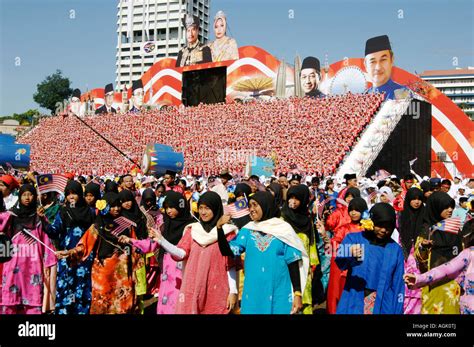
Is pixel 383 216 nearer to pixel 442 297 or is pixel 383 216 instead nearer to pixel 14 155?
pixel 442 297

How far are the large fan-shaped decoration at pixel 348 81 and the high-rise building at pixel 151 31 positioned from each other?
69164 millimetres

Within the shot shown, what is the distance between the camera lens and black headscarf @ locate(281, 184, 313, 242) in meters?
6.15

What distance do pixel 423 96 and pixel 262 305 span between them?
1021 inches

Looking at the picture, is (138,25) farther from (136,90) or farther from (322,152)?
(322,152)

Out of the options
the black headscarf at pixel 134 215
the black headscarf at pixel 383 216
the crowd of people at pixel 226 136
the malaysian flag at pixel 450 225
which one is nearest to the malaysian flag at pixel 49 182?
the black headscarf at pixel 134 215

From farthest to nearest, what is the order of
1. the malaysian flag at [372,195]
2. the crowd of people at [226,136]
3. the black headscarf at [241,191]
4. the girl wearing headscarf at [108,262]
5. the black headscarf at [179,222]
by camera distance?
1. the crowd of people at [226,136]
2. the malaysian flag at [372,195]
3. the black headscarf at [241,191]
4. the girl wearing headscarf at [108,262]
5. the black headscarf at [179,222]

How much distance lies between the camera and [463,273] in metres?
5.03

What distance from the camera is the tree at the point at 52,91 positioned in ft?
212

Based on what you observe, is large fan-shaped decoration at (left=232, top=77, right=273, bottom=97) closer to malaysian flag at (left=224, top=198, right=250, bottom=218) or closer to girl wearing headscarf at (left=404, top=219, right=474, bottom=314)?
malaysian flag at (left=224, top=198, right=250, bottom=218)

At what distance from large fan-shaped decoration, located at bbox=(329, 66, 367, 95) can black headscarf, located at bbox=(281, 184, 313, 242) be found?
25.3 meters

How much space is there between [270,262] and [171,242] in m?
1.39

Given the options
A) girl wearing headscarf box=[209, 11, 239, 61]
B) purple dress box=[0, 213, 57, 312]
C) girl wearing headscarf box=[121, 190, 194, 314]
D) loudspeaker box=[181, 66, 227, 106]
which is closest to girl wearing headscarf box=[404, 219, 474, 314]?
girl wearing headscarf box=[121, 190, 194, 314]

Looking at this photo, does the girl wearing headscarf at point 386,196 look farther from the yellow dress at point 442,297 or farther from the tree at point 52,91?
the tree at point 52,91
